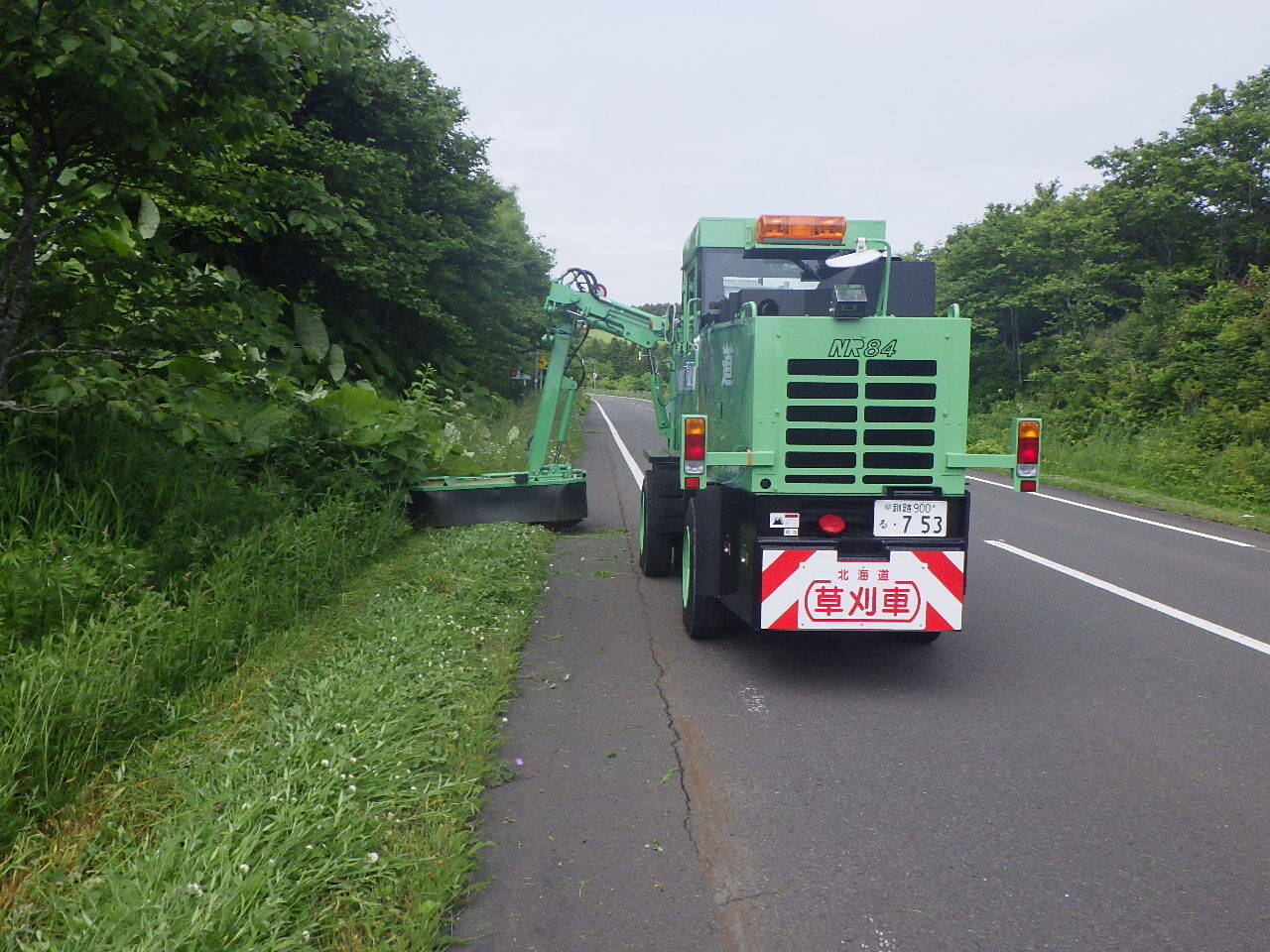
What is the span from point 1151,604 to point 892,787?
465 centimetres

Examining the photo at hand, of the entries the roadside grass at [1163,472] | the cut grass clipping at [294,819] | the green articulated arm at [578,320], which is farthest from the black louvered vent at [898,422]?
the roadside grass at [1163,472]

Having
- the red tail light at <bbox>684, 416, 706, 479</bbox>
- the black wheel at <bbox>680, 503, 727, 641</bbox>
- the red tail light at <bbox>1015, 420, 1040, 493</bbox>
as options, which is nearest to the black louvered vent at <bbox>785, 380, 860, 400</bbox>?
the red tail light at <bbox>684, 416, 706, 479</bbox>

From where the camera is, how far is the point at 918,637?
6598 mm

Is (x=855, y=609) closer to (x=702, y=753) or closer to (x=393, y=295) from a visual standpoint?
(x=702, y=753)

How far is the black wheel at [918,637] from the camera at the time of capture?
257 inches

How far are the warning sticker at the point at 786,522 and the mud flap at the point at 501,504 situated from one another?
5.39 metres

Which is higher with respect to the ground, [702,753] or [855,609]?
[855,609]

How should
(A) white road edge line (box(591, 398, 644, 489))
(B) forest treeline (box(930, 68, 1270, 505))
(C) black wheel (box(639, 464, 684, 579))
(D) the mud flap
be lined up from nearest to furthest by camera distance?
(C) black wheel (box(639, 464, 684, 579)), (D) the mud flap, (A) white road edge line (box(591, 398, 644, 489)), (B) forest treeline (box(930, 68, 1270, 505))

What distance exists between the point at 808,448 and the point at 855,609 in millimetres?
966

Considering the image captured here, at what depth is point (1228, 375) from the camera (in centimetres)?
1888

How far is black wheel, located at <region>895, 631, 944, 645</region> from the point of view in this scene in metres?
6.52

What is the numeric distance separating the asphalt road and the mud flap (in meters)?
3.06

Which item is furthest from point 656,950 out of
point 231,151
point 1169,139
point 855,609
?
point 1169,139

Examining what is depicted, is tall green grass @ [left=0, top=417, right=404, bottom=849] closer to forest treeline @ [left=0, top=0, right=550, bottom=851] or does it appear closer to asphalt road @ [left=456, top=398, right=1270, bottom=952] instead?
forest treeline @ [left=0, top=0, right=550, bottom=851]
